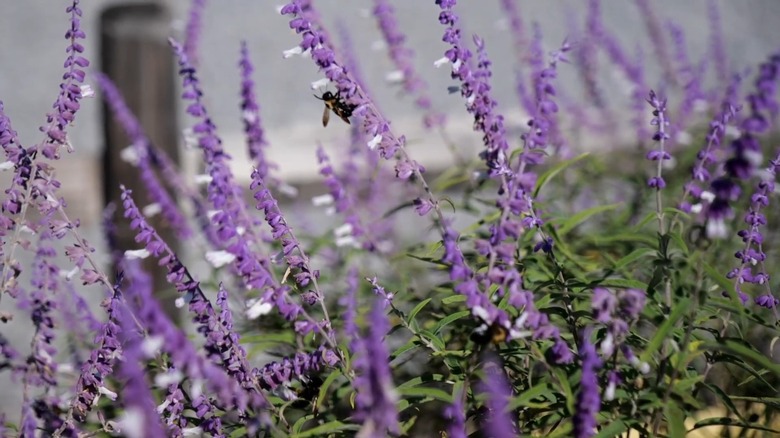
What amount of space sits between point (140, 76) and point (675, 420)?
10.0 feet

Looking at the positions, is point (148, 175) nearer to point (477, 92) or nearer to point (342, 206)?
point (342, 206)

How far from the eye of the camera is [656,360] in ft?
4.51

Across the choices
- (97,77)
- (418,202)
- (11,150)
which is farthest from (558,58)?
(97,77)

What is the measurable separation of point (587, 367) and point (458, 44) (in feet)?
2.10

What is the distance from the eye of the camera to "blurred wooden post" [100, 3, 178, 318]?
3535 millimetres

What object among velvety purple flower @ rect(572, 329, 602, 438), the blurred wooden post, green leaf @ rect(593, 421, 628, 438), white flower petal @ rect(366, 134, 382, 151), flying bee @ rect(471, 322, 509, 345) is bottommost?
green leaf @ rect(593, 421, 628, 438)

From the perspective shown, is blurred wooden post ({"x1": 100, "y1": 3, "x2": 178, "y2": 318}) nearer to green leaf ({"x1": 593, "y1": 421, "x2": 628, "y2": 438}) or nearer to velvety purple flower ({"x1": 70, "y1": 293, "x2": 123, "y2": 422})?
velvety purple flower ({"x1": 70, "y1": 293, "x2": 123, "y2": 422})

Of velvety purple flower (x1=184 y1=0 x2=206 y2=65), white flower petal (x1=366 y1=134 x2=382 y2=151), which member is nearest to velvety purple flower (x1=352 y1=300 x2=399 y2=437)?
white flower petal (x1=366 y1=134 x2=382 y2=151)

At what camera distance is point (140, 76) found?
3586 millimetres

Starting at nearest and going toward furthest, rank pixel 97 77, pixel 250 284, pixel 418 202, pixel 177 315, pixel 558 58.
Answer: pixel 250 284
pixel 418 202
pixel 558 58
pixel 97 77
pixel 177 315

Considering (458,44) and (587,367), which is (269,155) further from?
(587,367)

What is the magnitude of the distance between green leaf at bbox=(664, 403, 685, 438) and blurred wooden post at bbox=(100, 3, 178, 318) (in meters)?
2.69

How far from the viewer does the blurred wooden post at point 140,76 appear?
11.6ft

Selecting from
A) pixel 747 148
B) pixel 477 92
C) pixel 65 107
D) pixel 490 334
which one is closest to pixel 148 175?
pixel 65 107
